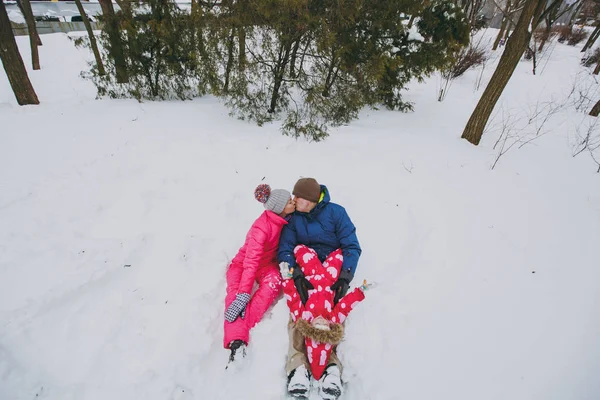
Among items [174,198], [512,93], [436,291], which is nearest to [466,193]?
[436,291]

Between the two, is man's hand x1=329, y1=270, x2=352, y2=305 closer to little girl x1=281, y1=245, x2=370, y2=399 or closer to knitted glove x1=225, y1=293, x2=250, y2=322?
little girl x1=281, y1=245, x2=370, y2=399

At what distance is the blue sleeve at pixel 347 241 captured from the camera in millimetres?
2512

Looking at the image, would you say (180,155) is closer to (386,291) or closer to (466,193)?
(386,291)

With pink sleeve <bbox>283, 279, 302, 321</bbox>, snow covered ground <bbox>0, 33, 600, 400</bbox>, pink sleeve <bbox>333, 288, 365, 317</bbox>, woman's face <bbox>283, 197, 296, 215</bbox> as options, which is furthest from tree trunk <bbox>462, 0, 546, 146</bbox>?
pink sleeve <bbox>283, 279, 302, 321</bbox>

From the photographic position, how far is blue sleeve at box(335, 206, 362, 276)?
2.51 meters

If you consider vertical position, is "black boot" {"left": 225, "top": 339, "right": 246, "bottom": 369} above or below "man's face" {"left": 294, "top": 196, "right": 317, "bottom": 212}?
below

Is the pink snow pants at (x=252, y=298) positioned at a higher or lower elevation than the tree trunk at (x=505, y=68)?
lower

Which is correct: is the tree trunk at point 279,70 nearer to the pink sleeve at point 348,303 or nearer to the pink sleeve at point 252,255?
the pink sleeve at point 252,255

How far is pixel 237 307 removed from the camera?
2.28 metres

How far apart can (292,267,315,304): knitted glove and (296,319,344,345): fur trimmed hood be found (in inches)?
10.3

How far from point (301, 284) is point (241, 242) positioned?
107 centimetres

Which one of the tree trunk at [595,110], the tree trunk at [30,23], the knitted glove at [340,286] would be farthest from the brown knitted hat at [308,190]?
the tree trunk at [30,23]

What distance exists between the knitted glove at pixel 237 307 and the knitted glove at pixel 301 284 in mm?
425

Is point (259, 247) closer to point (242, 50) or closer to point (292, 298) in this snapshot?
point (292, 298)
